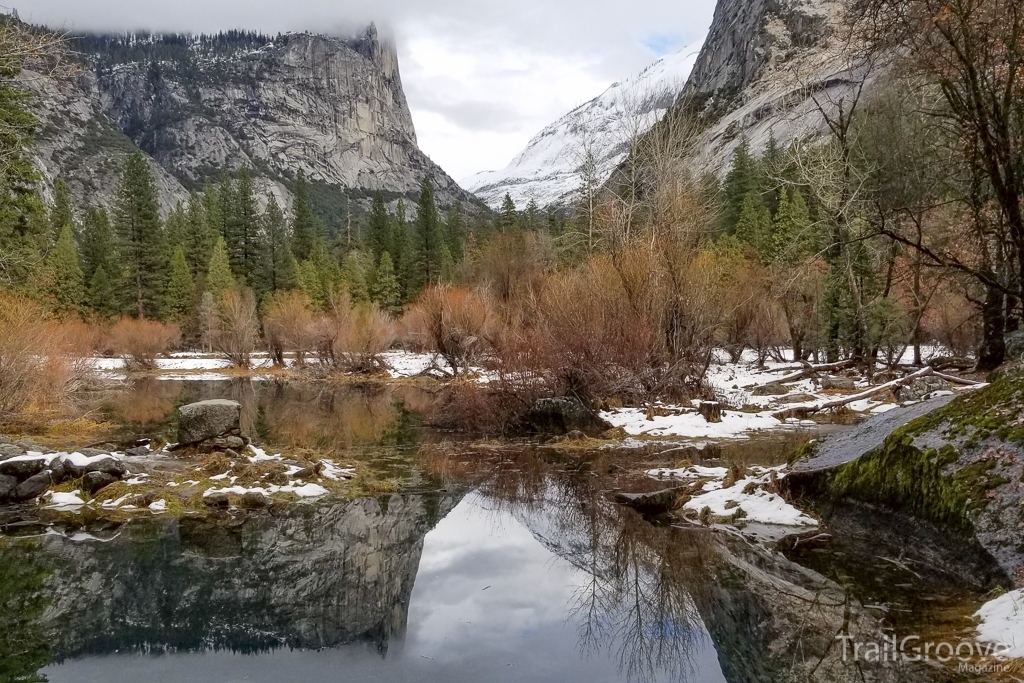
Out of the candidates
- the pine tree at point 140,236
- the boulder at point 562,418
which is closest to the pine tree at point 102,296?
the pine tree at point 140,236

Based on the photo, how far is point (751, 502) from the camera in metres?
8.45

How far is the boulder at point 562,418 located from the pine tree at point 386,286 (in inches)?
1753

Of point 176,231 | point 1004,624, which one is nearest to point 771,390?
point 1004,624

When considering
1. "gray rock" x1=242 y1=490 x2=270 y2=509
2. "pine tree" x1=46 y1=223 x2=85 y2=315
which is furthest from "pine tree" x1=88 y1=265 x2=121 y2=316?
"gray rock" x1=242 y1=490 x2=270 y2=509

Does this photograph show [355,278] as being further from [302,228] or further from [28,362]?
[28,362]

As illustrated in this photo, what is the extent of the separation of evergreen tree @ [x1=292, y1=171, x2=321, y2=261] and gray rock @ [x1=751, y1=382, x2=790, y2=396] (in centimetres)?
5344

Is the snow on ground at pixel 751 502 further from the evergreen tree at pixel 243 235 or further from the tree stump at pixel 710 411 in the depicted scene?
the evergreen tree at pixel 243 235

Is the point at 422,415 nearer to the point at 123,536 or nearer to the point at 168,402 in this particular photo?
the point at 168,402

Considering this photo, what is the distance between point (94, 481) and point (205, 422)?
303cm

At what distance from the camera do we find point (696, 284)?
1877 cm

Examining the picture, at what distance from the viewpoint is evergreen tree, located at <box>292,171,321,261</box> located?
66.9 metres

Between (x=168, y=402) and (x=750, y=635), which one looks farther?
(x=168, y=402)

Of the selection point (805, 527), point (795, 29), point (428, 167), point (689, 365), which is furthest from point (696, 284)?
point (428, 167)

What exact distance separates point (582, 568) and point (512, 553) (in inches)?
43.2
